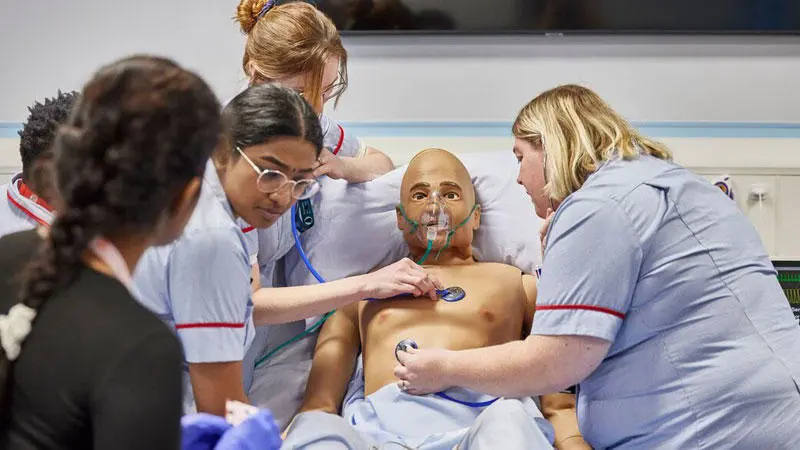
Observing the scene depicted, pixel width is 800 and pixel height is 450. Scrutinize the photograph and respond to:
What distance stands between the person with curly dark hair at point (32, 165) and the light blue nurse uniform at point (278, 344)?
2.10 ft

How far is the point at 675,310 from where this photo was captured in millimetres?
2129

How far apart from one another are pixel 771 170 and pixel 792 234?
0.26m

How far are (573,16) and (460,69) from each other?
0.51m

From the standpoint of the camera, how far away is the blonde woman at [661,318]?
6.84 ft

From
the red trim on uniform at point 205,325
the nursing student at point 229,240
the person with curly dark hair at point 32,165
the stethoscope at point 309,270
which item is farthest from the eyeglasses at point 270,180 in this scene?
the stethoscope at point 309,270

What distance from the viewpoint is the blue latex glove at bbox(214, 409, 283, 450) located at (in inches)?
58.0

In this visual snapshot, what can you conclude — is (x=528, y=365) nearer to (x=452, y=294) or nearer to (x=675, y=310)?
(x=675, y=310)

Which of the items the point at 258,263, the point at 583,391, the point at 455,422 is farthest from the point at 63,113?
the point at 583,391

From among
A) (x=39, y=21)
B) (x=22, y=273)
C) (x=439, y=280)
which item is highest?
(x=22, y=273)

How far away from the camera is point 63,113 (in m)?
2.22

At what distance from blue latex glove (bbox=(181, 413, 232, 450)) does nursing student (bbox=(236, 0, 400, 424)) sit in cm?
100

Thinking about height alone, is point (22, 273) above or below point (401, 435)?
above

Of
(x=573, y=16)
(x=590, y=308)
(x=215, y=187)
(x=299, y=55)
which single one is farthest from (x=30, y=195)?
(x=573, y=16)

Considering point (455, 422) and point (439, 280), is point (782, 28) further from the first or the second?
point (455, 422)
